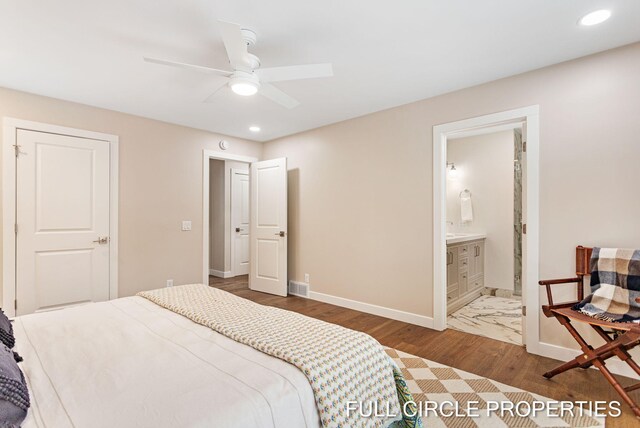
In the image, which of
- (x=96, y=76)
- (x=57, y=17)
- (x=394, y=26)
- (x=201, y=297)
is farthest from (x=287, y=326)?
(x=96, y=76)

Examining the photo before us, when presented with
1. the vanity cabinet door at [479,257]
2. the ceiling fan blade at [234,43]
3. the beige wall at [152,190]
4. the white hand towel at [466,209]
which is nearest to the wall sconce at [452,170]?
the white hand towel at [466,209]

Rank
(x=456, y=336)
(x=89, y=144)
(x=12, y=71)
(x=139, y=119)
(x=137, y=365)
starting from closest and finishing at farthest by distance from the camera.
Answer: (x=137, y=365)
(x=12, y=71)
(x=456, y=336)
(x=89, y=144)
(x=139, y=119)

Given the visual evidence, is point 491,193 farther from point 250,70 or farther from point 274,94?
point 250,70

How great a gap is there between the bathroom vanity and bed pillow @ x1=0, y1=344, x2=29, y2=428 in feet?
11.4

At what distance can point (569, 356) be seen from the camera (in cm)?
243

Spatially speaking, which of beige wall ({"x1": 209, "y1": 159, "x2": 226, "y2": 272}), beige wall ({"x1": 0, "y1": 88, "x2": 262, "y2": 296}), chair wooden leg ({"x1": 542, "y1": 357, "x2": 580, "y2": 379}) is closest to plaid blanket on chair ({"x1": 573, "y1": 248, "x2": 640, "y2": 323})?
chair wooden leg ({"x1": 542, "y1": 357, "x2": 580, "y2": 379})

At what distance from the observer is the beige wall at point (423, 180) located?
2.28 meters

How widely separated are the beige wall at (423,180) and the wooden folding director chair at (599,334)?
12 cm

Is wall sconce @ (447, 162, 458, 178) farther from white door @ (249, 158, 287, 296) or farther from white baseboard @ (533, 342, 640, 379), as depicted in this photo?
white baseboard @ (533, 342, 640, 379)

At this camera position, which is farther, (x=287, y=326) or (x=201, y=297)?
(x=201, y=297)

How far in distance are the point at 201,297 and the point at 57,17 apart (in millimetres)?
1998

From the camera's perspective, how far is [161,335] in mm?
1529

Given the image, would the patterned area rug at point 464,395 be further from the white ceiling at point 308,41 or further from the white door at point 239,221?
the white door at point 239,221

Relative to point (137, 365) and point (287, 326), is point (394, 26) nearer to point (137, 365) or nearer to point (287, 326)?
point (287, 326)
